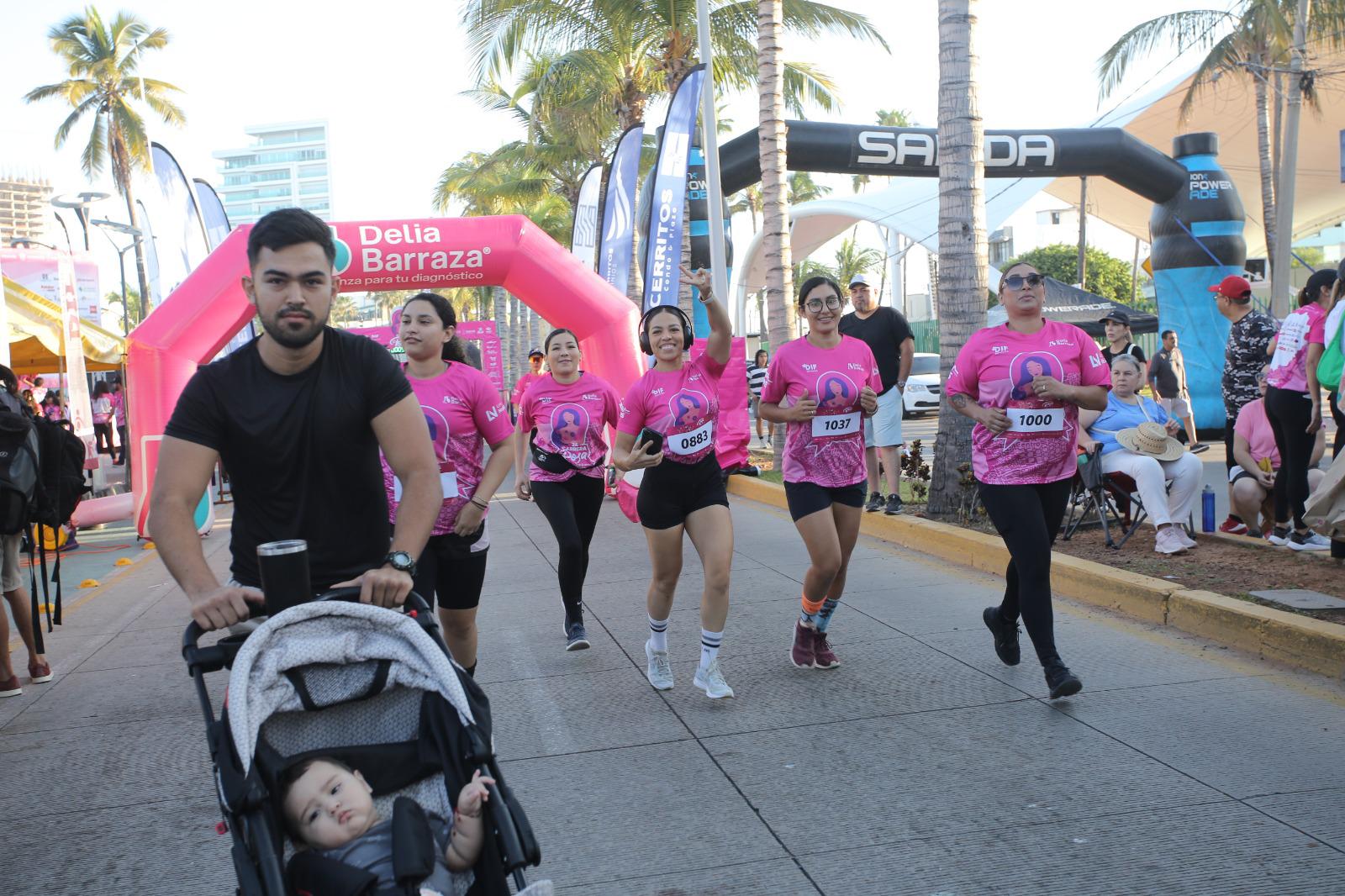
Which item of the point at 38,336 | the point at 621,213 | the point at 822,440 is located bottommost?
the point at 822,440

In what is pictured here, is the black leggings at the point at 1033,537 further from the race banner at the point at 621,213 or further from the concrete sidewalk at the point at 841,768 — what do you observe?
the race banner at the point at 621,213

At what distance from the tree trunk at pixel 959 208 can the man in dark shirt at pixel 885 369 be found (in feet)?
1.39

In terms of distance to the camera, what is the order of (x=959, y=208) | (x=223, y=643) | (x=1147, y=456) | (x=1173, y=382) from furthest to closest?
(x=1173, y=382)
(x=959, y=208)
(x=1147, y=456)
(x=223, y=643)

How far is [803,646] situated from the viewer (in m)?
6.32

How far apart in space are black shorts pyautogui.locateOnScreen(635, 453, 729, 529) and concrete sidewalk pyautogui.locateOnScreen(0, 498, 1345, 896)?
0.92 meters

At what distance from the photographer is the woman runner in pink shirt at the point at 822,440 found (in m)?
6.09

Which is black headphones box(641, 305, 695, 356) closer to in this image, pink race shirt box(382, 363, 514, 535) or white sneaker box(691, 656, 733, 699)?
pink race shirt box(382, 363, 514, 535)

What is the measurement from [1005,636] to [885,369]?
5.14 m

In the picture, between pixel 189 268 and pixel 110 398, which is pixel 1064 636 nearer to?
pixel 189 268

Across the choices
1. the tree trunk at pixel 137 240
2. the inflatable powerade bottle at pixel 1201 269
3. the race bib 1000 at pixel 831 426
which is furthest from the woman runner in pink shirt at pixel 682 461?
the tree trunk at pixel 137 240

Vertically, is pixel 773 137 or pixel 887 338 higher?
pixel 773 137

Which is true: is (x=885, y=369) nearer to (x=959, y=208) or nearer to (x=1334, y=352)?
(x=959, y=208)

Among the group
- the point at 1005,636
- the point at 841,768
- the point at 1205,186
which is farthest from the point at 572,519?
the point at 1205,186

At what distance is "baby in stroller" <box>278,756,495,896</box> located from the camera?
273cm
